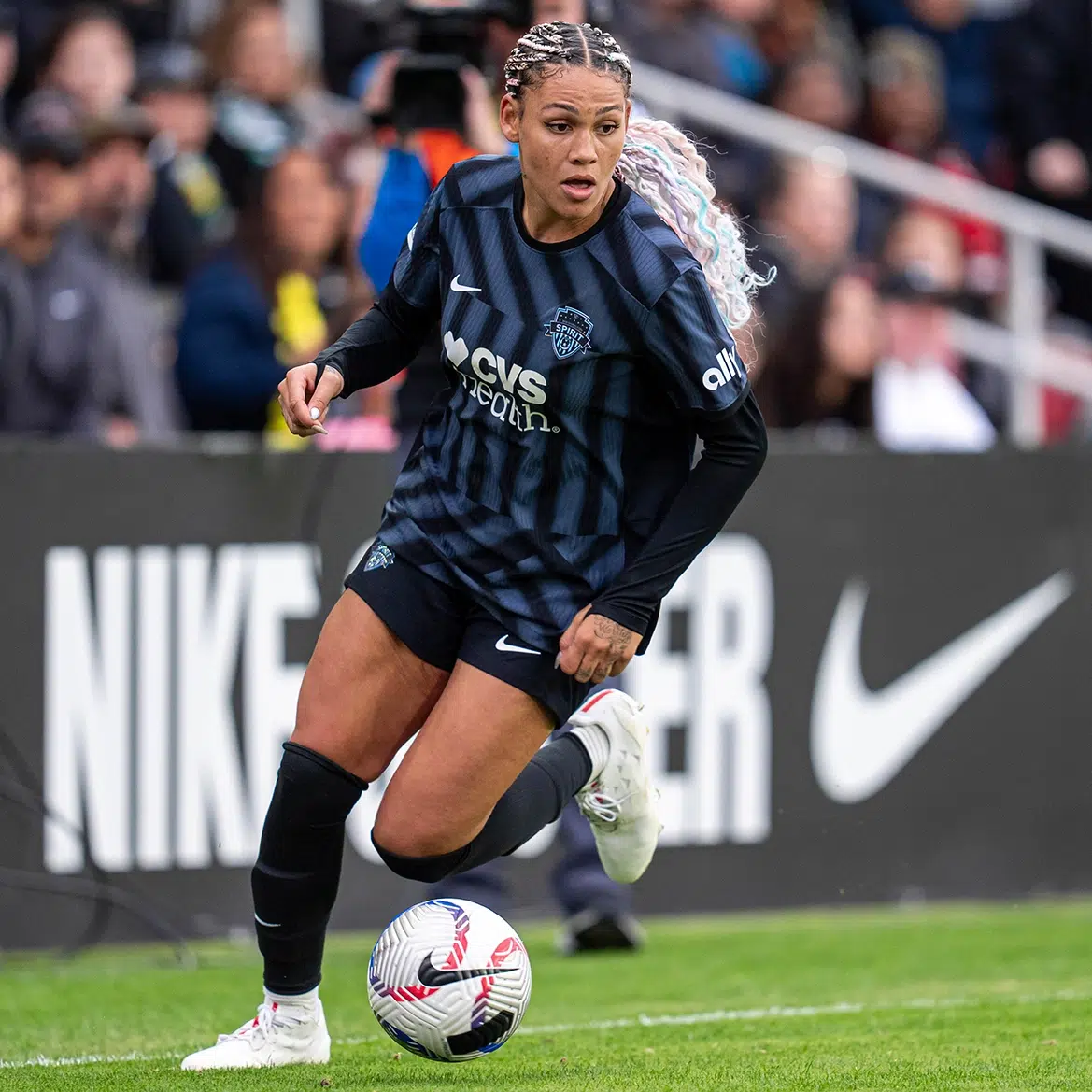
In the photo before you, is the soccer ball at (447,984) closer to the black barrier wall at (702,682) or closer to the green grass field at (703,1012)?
the green grass field at (703,1012)

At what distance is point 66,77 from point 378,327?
4932 mm

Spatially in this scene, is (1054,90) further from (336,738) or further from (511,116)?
(336,738)

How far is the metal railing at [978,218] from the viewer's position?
9.58 meters

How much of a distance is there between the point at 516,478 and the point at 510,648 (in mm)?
361

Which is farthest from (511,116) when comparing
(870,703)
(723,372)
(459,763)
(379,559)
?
(870,703)

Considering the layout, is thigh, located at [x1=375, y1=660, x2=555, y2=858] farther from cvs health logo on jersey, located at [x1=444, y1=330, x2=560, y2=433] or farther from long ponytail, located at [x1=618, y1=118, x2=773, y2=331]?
long ponytail, located at [x1=618, y1=118, x2=773, y2=331]

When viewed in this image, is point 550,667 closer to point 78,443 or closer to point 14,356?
point 78,443

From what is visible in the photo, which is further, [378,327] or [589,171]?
[378,327]

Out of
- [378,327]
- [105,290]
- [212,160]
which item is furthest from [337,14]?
[378,327]

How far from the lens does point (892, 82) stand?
37.6ft

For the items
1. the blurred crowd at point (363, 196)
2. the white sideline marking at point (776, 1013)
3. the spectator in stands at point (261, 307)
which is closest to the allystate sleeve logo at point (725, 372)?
the white sideline marking at point (776, 1013)

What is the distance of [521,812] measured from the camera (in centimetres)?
458

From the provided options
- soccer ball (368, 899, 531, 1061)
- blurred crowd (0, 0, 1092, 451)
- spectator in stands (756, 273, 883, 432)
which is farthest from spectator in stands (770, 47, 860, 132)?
soccer ball (368, 899, 531, 1061)

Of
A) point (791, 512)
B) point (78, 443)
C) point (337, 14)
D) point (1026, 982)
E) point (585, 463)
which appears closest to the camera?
point (585, 463)
